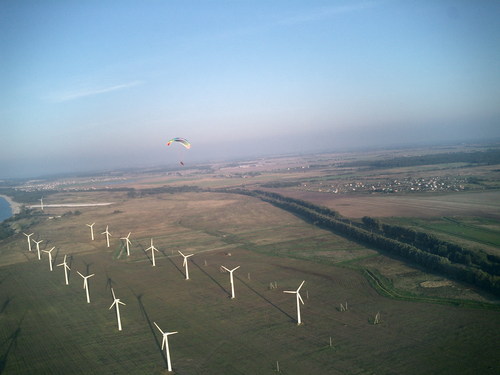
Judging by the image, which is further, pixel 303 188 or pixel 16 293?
pixel 303 188

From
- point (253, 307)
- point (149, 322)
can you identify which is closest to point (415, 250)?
point (253, 307)

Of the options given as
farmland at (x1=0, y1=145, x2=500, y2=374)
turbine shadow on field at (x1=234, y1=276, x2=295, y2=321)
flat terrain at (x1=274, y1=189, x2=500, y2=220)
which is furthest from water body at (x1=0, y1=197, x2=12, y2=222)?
turbine shadow on field at (x1=234, y1=276, x2=295, y2=321)

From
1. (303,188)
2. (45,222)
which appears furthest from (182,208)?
(303,188)

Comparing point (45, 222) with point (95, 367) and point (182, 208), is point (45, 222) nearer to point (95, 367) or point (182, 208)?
point (182, 208)

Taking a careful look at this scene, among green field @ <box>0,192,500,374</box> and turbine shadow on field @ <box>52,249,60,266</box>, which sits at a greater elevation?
turbine shadow on field @ <box>52,249,60,266</box>

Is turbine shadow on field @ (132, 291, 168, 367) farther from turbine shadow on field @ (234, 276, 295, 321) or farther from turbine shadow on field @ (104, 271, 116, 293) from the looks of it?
turbine shadow on field @ (234, 276, 295, 321)
